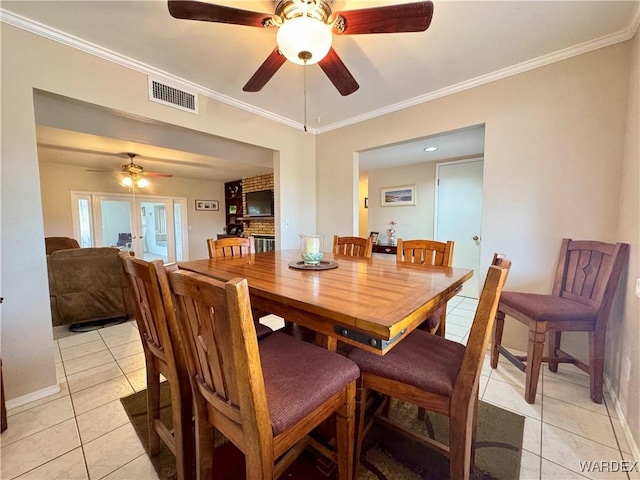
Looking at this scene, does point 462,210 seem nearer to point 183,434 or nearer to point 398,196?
point 398,196

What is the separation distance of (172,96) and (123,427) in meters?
2.43

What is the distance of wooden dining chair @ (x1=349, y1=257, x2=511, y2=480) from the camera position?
85cm

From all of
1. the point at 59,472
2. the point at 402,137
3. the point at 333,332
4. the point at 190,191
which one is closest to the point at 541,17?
the point at 402,137

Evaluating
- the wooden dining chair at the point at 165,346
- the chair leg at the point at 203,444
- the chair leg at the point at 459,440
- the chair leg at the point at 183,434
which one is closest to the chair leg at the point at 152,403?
the wooden dining chair at the point at 165,346

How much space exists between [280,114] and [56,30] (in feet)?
5.98

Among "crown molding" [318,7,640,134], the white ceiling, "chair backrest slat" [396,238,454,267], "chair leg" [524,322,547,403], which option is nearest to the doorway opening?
"crown molding" [318,7,640,134]

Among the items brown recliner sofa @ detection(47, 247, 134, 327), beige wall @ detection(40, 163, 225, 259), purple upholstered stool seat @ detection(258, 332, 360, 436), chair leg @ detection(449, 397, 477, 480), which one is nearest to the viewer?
purple upholstered stool seat @ detection(258, 332, 360, 436)

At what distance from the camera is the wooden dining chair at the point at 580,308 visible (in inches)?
61.4

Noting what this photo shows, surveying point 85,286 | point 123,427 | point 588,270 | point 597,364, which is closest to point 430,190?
point 588,270

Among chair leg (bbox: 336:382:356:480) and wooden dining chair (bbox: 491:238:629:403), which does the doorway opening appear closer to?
wooden dining chair (bbox: 491:238:629:403)

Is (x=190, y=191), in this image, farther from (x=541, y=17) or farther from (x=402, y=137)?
(x=541, y=17)

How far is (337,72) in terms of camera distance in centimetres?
163

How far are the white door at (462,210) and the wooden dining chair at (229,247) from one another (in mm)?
3178

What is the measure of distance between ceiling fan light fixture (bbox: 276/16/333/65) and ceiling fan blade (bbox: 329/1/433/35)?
12 centimetres
